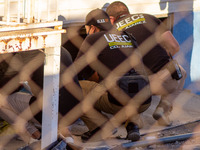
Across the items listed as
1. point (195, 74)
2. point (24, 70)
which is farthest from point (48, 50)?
point (195, 74)

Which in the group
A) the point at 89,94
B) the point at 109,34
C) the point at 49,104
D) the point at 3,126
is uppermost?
the point at 109,34

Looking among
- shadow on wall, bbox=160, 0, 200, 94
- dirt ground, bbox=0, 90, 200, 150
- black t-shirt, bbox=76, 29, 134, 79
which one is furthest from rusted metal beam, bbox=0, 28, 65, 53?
shadow on wall, bbox=160, 0, 200, 94

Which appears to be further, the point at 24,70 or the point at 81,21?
the point at 81,21

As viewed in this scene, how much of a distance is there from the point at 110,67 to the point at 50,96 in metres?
1.11

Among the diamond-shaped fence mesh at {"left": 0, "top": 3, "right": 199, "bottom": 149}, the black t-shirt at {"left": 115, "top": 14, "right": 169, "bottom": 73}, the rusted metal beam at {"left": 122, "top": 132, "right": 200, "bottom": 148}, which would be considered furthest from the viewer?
the black t-shirt at {"left": 115, "top": 14, "right": 169, "bottom": 73}

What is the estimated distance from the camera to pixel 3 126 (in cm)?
383

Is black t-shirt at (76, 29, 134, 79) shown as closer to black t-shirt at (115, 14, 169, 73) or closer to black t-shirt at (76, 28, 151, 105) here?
black t-shirt at (76, 28, 151, 105)

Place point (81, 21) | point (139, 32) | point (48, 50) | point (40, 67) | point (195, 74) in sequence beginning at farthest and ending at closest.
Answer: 1. point (81, 21)
2. point (195, 74)
3. point (139, 32)
4. point (40, 67)
5. point (48, 50)

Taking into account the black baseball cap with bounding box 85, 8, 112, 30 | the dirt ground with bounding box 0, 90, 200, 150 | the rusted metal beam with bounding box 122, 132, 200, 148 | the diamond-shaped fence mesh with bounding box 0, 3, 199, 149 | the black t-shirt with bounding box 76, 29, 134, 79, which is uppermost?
the black baseball cap with bounding box 85, 8, 112, 30

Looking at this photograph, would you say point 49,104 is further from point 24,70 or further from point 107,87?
point 107,87

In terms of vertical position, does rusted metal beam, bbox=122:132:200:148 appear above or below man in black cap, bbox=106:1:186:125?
below

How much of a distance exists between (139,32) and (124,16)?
0.29 metres

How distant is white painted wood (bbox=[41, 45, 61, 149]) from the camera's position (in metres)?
2.49

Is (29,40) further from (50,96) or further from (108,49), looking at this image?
(108,49)
